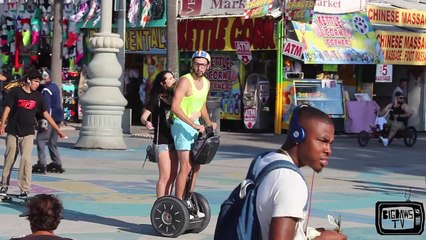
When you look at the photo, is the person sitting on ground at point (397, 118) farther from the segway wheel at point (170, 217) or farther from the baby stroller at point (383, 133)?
the segway wheel at point (170, 217)

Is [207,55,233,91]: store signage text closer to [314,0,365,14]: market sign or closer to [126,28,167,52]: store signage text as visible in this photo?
[126,28,167,52]: store signage text

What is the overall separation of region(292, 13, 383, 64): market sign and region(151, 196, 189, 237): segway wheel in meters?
16.9

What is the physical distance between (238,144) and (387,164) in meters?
5.03

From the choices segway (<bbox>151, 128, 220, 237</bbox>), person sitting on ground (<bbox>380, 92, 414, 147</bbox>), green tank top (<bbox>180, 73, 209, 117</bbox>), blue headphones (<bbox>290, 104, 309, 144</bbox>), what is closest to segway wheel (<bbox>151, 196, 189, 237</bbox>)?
segway (<bbox>151, 128, 220, 237</bbox>)

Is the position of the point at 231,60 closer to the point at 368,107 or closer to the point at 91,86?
the point at 368,107

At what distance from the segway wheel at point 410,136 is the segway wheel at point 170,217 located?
51.0 ft

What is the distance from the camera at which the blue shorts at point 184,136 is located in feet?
33.1

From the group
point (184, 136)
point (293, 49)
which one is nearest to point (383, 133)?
point (293, 49)

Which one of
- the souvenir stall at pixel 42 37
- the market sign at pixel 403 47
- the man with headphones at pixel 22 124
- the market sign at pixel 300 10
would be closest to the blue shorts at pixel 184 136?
the man with headphones at pixel 22 124

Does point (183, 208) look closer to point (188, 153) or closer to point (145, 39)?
point (188, 153)

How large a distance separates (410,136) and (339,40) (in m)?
4.44

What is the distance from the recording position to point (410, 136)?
974 inches

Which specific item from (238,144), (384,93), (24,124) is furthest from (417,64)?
(24,124)

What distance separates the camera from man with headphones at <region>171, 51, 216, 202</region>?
1009cm
